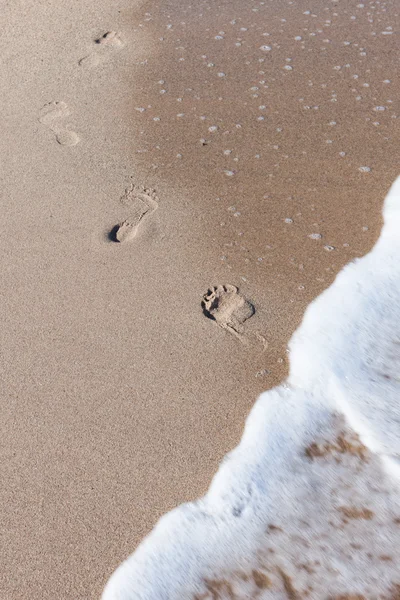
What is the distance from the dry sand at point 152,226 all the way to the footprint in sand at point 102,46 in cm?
1

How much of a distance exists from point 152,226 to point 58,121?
44.3 inches

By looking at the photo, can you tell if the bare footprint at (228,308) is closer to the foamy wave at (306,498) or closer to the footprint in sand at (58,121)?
the foamy wave at (306,498)

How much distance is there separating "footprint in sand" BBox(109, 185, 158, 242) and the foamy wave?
94 centimetres

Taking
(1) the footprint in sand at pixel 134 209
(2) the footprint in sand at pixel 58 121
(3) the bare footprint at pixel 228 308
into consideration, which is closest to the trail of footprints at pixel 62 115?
(2) the footprint in sand at pixel 58 121

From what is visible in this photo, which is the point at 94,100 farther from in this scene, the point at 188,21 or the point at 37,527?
the point at 37,527

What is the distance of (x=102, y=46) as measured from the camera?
4.20 meters

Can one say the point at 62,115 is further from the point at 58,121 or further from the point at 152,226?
the point at 152,226

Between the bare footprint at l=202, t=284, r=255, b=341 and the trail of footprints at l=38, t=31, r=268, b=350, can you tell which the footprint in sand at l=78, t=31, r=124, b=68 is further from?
the bare footprint at l=202, t=284, r=255, b=341

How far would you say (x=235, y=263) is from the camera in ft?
9.00

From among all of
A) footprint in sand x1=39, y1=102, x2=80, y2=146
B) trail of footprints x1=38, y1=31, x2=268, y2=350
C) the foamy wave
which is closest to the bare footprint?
trail of footprints x1=38, y1=31, x2=268, y2=350

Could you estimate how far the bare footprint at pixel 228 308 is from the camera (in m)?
2.49

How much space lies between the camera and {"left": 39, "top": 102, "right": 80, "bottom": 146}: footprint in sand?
11.3 ft

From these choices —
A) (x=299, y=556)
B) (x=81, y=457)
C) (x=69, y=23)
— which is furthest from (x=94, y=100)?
(x=299, y=556)

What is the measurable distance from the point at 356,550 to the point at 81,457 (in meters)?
0.93
